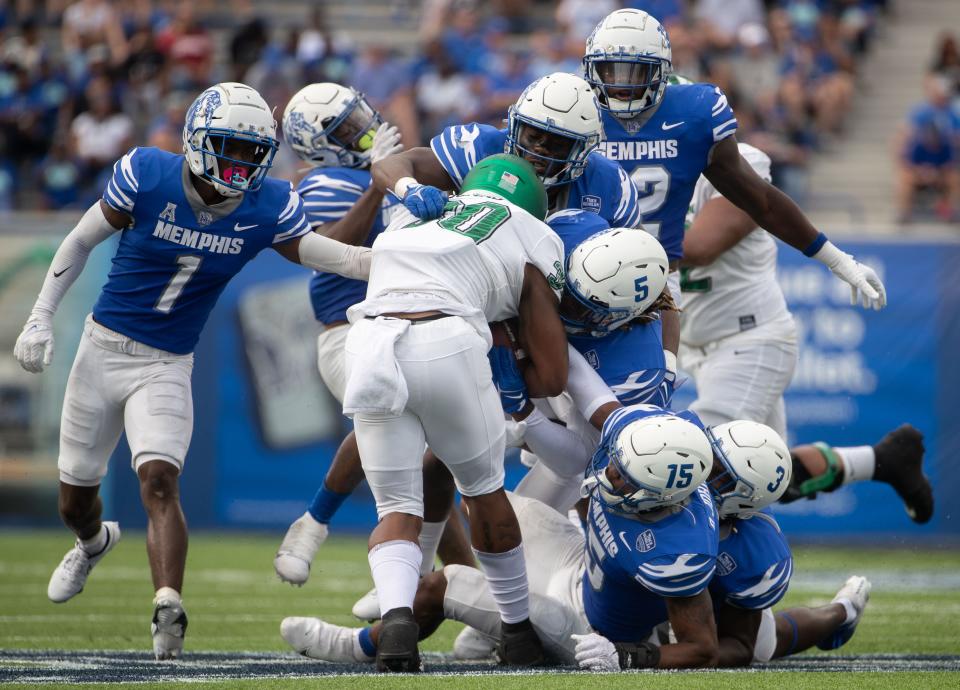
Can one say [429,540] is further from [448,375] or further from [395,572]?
[448,375]

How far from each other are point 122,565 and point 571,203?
4780 mm

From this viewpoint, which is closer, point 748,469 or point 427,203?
point 748,469

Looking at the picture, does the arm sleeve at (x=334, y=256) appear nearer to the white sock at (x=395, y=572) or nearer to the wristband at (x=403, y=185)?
the wristband at (x=403, y=185)

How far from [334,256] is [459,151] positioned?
0.64 m

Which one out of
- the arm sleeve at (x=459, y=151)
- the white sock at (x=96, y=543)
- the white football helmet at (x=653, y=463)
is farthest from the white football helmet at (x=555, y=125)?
the white sock at (x=96, y=543)

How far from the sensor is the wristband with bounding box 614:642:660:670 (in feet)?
15.3

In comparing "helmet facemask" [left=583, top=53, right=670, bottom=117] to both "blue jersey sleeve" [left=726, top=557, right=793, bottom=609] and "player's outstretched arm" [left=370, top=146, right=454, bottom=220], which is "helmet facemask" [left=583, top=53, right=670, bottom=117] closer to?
"player's outstretched arm" [left=370, top=146, right=454, bottom=220]

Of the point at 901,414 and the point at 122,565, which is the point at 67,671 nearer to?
the point at 122,565

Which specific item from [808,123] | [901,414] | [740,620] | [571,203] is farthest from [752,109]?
[740,620]

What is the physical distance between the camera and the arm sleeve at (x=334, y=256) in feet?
18.3

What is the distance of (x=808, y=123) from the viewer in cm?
1320

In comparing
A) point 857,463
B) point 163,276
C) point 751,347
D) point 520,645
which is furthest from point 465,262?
point 857,463

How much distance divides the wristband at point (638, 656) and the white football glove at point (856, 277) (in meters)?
2.05

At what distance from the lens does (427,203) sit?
500cm
